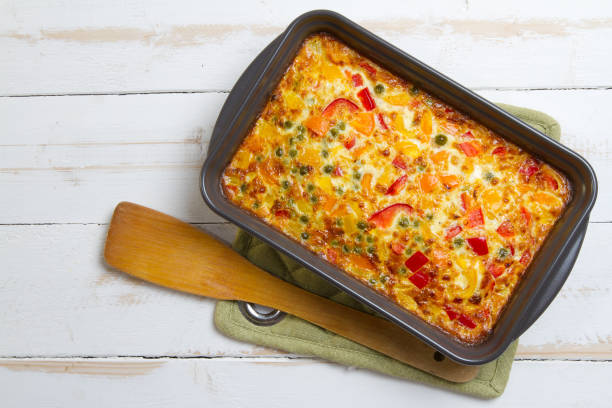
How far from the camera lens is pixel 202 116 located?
6.22 feet

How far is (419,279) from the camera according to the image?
5.17ft

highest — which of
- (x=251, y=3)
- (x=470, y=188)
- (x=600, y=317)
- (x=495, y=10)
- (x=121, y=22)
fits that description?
(x=495, y=10)

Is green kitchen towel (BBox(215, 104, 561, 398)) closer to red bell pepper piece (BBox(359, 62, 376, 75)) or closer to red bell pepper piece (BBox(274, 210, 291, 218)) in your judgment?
red bell pepper piece (BBox(274, 210, 291, 218))

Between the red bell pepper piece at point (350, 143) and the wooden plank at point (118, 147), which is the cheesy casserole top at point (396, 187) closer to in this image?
the red bell pepper piece at point (350, 143)

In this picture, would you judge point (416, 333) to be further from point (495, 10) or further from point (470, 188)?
point (495, 10)

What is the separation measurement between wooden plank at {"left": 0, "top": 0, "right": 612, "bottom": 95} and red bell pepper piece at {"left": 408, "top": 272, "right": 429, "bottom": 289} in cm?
71

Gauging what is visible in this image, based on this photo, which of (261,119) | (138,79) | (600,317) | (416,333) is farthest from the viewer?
(138,79)

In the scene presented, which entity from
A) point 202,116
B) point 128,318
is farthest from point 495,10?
point 128,318

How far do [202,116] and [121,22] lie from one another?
0.46m

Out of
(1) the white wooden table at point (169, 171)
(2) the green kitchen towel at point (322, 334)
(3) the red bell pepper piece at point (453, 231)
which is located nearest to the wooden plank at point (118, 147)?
(1) the white wooden table at point (169, 171)

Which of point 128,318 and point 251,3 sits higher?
point 251,3

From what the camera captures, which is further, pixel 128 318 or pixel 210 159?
pixel 128 318

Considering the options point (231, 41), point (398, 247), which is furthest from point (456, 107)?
point (231, 41)

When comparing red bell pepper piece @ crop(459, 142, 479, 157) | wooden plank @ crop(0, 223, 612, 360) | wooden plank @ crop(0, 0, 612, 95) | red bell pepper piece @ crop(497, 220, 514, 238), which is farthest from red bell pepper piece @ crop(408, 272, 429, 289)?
wooden plank @ crop(0, 0, 612, 95)
